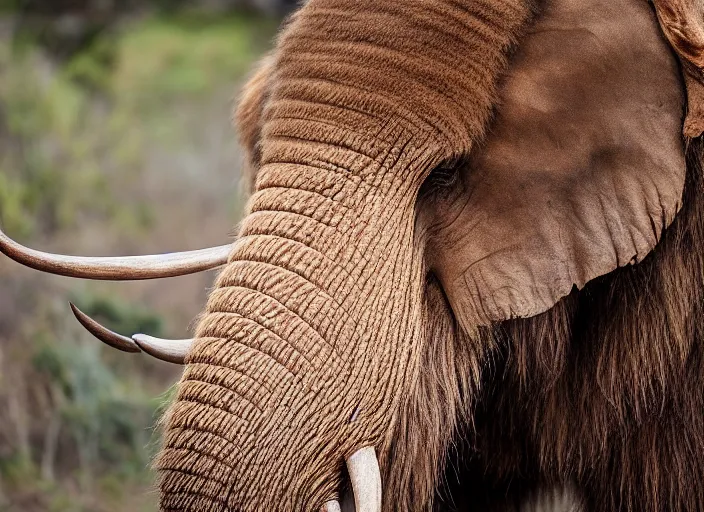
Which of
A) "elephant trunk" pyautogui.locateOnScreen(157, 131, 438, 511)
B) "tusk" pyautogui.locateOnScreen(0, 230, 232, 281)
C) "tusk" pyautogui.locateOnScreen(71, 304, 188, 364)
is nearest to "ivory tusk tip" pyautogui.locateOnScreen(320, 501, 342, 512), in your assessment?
"elephant trunk" pyautogui.locateOnScreen(157, 131, 438, 511)

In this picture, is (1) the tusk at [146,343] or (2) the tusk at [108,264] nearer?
(2) the tusk at [108,264]

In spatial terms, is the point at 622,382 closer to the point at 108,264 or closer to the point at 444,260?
the point at 444,260

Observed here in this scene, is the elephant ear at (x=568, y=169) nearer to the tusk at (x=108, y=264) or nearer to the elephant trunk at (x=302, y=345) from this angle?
the elephant trunk at (x=302, y=345)

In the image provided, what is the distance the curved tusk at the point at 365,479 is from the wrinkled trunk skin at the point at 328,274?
0.03 meters

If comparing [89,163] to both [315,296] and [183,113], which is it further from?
[315,296]

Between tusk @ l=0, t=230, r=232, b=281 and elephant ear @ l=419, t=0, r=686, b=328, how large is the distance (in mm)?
887

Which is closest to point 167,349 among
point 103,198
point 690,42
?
point 690,42

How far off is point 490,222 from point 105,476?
3419mm

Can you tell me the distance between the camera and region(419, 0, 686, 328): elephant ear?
315 centimetres

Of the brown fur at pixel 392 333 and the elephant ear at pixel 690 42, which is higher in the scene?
the elephant ear at pixel 690 42

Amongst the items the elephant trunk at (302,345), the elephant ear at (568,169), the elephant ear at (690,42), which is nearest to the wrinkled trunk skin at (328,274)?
the elephant trunk at (302,345)

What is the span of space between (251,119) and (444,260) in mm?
1120

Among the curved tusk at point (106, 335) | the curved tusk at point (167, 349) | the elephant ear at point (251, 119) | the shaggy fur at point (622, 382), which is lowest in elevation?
the shaggy fur at point (622, 382)

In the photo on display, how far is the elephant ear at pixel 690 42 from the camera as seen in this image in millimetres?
3092
